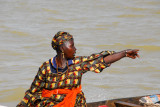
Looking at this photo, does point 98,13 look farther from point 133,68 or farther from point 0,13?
point 133,68

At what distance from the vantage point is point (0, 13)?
A: 1441 cm

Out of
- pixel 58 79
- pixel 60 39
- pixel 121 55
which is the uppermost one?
pixel 60 39

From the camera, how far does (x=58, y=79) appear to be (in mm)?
3377

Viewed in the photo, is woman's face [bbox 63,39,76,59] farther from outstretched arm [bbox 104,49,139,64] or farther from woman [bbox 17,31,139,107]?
outstretched arm [bbox 104,49,139,64]

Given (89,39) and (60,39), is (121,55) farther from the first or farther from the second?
(89,39)

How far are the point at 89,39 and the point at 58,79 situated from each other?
794 centimetres

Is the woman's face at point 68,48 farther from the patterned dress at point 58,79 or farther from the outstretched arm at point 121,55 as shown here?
the outstretched arm at point 121,55

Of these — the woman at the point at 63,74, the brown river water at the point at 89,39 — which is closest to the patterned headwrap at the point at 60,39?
the woman at the point at 63,74

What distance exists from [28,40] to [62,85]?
817 centimetres

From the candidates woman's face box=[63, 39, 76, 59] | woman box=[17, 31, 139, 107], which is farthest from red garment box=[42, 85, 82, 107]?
woman's face box=[63, 39, 76, 59]

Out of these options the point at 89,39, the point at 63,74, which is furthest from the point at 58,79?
the point at 89,39

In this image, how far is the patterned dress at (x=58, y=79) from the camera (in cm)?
338

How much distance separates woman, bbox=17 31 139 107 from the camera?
3.35 m

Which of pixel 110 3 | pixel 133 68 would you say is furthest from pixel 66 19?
pixel 133 68
